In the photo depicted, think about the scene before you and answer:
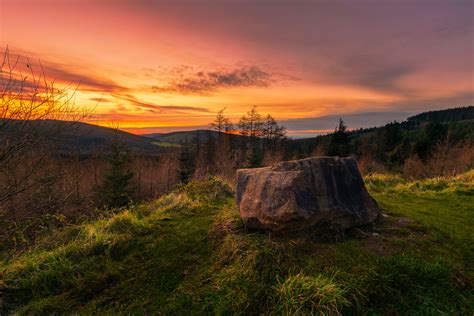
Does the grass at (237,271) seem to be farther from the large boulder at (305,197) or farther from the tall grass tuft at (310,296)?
the large boulder at (305,197)

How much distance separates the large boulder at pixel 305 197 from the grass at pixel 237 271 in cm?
30

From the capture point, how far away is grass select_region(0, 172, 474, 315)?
8.10 feet

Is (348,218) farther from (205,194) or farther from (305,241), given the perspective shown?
(205,194)

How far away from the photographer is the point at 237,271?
2955 mm

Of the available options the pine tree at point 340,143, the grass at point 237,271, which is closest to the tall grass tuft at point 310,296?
the grass at point 237,271

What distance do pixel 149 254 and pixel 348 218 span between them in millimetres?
3633

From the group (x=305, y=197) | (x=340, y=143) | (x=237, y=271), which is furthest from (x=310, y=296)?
(x=340, y=143)

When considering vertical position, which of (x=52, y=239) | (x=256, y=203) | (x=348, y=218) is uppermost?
(x=256, y=203)

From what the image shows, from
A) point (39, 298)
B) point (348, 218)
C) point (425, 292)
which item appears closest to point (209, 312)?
point (39, 298)

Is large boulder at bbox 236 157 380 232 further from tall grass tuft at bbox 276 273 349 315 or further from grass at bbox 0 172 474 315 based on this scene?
tall grass tuft at bbox 276 273 349 315

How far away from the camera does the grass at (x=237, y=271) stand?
2469 millimetres

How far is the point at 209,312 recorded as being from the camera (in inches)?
95.3

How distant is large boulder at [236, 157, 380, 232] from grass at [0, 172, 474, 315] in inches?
11.7

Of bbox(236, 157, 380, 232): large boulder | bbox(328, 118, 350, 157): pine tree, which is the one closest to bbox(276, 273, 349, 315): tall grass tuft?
bbox(236, 157, 380, 232): large boulder
